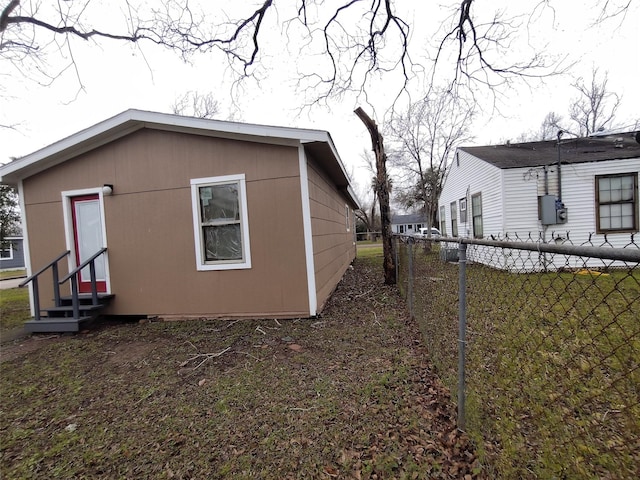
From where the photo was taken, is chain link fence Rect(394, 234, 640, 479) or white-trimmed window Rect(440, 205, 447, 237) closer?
chain link fence Rect(394, 234, 640, 479)

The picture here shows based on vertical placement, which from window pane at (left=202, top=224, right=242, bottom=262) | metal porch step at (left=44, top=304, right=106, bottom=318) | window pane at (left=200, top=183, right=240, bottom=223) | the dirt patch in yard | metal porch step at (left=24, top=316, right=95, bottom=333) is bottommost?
the dirt patch in yard

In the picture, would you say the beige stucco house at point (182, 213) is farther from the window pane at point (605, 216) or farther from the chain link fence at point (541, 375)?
the window pane at point (605, 216)

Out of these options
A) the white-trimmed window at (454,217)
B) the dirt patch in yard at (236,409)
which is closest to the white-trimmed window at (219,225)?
the dirt patch in yard at (236,409)

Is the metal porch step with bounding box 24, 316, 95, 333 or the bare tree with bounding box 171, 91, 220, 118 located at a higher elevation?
the bare tree with bounding box 171, 91, 220, 118

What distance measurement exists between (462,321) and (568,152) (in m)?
9.74

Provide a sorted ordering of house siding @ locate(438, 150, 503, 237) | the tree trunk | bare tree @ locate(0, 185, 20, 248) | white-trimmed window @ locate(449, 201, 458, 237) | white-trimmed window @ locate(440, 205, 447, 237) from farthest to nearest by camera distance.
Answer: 1. white-trimmed window @ locate(440, 205, 447, 237)
2. bare tree @ locate(0, 185, 20, 248)
3. white-trimmed window @ locate(449, 201, 458, 237)
4. house siding @ locate(438, 150, 503, 237)
5. the tree trunk

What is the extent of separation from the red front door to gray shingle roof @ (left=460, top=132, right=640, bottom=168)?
382 inches

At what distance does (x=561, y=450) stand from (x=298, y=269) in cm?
382

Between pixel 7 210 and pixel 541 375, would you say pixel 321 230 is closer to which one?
pixel 541 375

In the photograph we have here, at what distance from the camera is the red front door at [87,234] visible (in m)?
5.67

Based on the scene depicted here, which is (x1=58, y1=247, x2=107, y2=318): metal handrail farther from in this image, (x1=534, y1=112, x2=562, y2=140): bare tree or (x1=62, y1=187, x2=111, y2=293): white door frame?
(x1=534, y1=112, x2=562, y2=140): bare tree

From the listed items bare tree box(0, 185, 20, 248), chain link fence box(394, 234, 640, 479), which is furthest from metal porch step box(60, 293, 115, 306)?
bare tree box(0, 185, 20, 248)

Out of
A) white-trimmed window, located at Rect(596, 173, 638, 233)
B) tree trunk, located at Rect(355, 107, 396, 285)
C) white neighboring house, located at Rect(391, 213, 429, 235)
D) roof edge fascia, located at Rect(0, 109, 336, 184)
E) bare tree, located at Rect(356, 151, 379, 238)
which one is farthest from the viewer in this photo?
white neighboring house, located at Rect(391, 213, 429, 235)

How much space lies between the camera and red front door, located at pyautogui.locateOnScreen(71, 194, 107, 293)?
223 inches
